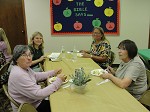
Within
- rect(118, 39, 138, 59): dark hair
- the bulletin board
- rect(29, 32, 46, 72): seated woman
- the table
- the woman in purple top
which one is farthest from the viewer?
the bulletin board

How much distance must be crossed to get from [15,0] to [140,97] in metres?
3.81

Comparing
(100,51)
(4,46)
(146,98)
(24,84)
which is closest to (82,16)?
(100,51)

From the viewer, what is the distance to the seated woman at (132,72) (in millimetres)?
2146

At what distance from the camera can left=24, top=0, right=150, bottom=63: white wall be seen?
4.74m

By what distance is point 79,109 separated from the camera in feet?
5.50

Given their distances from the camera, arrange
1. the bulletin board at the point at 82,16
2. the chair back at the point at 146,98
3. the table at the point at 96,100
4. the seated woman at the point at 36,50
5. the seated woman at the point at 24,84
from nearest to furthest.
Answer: the table at the point at 96,100 → the seated woman at the point at 24,84 → the chair back at the point at 146,98 → the seated woman at the point at 36,50 → the bulletin board at the point at 82,16

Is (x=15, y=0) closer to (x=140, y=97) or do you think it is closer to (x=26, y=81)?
(x=26, y=81)

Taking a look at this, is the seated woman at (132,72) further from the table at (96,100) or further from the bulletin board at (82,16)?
the bulletin board at (82,16)

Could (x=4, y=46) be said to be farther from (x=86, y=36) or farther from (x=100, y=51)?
(x=86, y=36)

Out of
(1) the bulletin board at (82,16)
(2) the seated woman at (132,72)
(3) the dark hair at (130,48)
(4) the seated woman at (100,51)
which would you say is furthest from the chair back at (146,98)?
(1) the bulletin board at (82,16)

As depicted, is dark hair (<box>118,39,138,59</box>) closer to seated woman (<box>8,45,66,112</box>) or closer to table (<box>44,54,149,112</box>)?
table (<box>44,54,149,112</box>)

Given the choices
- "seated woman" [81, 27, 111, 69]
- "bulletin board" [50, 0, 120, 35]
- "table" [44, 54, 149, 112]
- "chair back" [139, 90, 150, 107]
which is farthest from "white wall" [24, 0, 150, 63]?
"chair back" [139, 90, 150, 107]

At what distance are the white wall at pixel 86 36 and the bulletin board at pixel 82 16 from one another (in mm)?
123

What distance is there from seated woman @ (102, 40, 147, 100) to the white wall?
2.65 m
